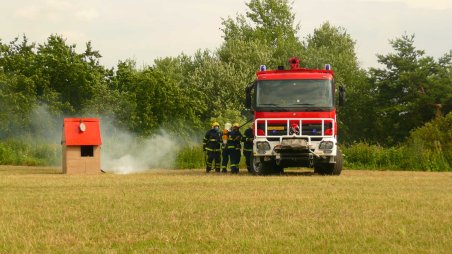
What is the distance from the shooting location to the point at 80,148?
29.4 meters

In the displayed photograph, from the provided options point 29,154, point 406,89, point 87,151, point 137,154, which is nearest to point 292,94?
point 87,151

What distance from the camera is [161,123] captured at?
178 ft

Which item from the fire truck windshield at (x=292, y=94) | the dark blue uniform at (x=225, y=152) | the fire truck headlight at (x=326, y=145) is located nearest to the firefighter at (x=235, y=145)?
the dark blue uniform at (x=225, y=152)

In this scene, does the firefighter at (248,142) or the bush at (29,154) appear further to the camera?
the bush at (29,154)

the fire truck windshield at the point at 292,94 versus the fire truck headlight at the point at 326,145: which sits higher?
the fire truck windshield at the point at 292,94

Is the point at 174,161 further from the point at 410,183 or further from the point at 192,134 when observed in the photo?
the point at 192,134

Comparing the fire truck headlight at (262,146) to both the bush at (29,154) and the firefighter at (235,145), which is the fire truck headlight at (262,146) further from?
the bush at (29,154)

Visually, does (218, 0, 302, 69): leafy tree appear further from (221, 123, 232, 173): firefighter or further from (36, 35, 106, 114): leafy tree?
(221, 123, 232, 173): firefighter

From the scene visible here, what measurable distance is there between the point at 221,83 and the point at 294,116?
149 ft

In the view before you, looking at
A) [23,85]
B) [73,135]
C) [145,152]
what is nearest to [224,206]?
[73,135]

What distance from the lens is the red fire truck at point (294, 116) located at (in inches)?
1016

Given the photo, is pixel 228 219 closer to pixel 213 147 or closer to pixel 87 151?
pixel 213 147

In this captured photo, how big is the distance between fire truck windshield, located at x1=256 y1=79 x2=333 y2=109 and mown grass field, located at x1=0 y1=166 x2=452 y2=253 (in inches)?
266

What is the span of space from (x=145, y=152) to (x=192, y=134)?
16393 millimetres
